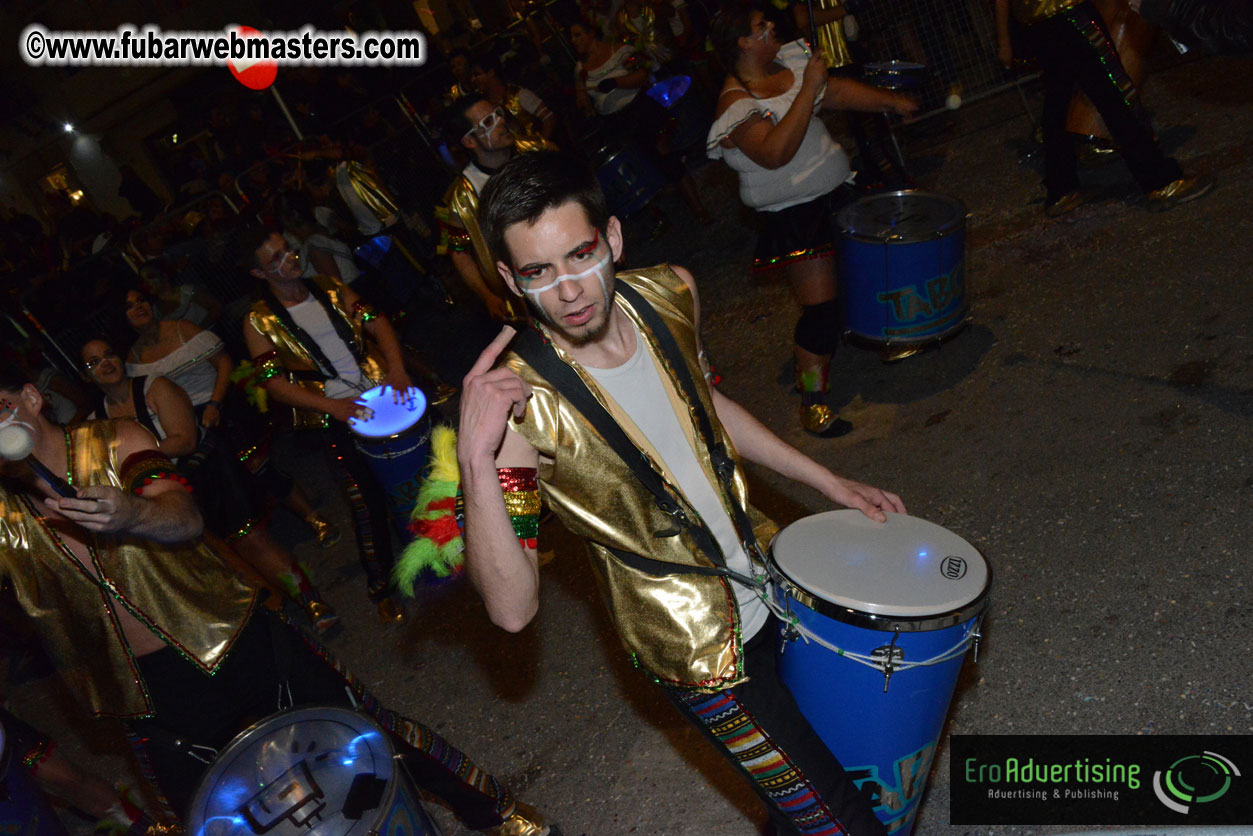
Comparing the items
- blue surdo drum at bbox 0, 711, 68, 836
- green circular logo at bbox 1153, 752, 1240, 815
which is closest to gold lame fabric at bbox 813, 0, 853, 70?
green circular logo at bbox 1153, 752, 1240, 815

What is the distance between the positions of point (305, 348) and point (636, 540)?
3.02 metres

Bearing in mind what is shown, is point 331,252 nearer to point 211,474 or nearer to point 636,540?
point 211,474

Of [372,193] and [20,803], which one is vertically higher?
[372,193]

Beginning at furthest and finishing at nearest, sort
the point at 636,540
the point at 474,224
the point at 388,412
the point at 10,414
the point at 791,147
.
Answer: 1. the point at 474,224
2. the point at 388,412
3. the point at 791,147
4. the point at 10,414
5. the point at 636,540

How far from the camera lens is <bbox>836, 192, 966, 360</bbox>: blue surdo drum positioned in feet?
13.5

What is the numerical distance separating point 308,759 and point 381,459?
225 cm

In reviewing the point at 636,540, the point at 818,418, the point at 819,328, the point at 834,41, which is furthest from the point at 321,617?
the point at 834,41

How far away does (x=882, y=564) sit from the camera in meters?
1.98

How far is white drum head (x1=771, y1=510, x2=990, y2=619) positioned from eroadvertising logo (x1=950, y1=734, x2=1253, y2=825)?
1.11 meters

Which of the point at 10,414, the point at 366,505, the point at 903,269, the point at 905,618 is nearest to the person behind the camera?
the point at 905,618

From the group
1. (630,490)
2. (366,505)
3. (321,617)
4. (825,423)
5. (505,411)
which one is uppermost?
(505,411)

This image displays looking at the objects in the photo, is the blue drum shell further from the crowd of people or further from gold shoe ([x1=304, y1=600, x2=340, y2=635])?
gold shoe ([x1=304, y1=600, x2=340, y2=635])

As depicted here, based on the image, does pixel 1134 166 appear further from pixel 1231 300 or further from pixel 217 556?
pixel 217 556

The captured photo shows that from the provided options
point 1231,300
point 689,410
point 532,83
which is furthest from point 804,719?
point 532,83
